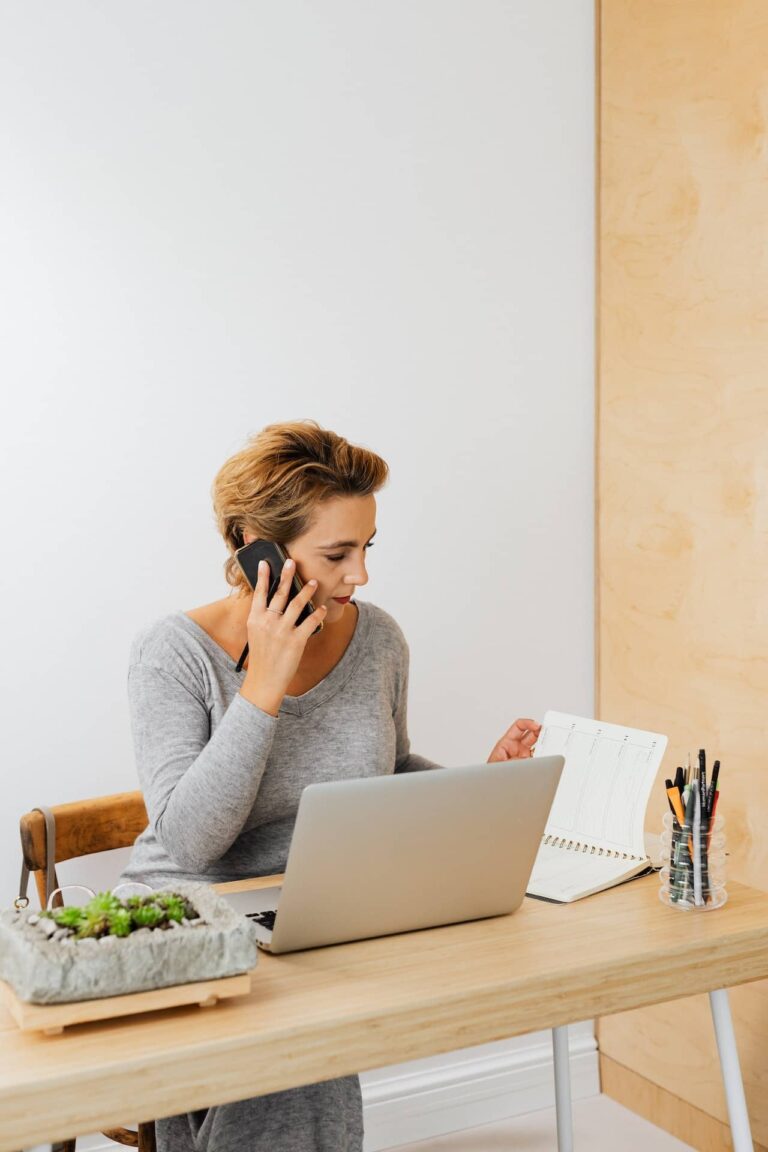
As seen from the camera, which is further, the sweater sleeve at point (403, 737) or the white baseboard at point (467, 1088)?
the white baseboard at point (467, 1088)

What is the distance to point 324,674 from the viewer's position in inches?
70.7

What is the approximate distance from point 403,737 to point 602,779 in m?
0.44

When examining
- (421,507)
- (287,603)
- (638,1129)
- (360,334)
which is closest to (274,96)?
(360,334)

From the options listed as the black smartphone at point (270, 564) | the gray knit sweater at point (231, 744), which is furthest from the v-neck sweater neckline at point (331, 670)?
the black smartphone at point (270, 564)

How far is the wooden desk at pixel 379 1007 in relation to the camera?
38.6 inches

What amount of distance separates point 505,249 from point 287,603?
1.18m

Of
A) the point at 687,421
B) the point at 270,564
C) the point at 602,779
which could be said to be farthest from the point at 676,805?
the point at 687,421

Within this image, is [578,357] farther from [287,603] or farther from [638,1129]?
[638,1129]

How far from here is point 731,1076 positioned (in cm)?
138

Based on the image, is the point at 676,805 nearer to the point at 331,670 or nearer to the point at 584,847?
the point at 584,847

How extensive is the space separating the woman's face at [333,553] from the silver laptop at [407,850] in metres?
0.49

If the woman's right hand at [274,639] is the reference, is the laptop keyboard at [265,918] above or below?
below

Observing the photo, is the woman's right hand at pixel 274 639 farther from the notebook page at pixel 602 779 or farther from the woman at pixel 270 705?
the notebook page at pixel 602 779

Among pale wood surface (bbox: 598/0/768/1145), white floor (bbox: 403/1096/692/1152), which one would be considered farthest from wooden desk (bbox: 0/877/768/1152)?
white floor (bbox: 403/1096/692/1152)
